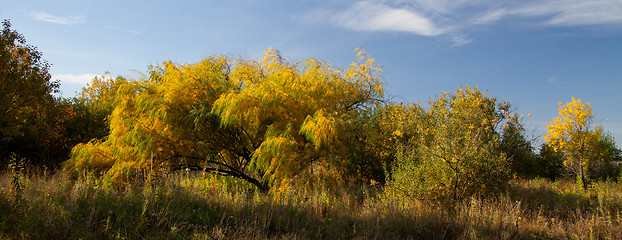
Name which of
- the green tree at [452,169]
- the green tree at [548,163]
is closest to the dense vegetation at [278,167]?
the green tree at [452,169]

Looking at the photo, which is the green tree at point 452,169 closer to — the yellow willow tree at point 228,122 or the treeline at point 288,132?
the treeline at point 288,132

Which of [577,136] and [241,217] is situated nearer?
[241,217]

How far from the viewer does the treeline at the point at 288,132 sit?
26.3ft

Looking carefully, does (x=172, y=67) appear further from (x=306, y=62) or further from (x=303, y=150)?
(x=303, y=150)

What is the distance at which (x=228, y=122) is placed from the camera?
8.86m

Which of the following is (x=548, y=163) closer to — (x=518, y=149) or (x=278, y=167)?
(x=518, y=149)

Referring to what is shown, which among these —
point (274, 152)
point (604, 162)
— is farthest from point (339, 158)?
point (604, 162)

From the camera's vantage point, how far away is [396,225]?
6574mm

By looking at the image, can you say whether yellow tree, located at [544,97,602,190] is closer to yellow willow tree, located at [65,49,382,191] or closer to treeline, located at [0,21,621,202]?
treeline, located at [0,21,621,202]

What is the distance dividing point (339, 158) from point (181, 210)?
18.0 feet

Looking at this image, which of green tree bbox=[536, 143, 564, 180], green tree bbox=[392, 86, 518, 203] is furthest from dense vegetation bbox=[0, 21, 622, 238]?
green tree bbox=[536, 143, 564, 180]

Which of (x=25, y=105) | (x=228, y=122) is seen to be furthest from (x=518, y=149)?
(x=25, y=105)

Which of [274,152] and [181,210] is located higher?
[274,152]

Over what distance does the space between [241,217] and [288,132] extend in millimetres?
2943
